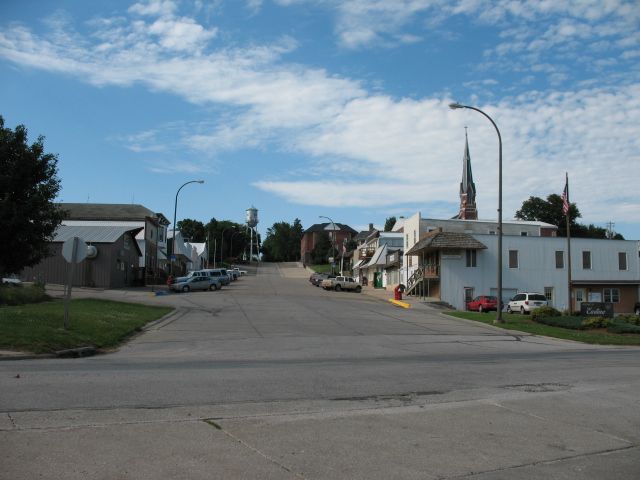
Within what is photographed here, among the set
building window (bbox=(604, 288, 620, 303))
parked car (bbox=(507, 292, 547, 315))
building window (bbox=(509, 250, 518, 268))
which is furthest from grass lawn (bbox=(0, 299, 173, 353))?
building window (bbox=(604, 288, 620, 303))

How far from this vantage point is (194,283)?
51.4 m

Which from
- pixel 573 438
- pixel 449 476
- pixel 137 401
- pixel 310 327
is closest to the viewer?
pixel 449 476

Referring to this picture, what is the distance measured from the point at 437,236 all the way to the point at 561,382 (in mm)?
39638

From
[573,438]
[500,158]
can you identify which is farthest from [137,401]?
[500,158]

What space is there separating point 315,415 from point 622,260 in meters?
56.8

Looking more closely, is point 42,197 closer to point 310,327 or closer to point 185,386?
point 310,327

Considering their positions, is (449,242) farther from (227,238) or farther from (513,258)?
(227,238)

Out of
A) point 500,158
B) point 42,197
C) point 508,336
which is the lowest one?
point 508,336

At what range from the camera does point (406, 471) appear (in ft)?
19.0

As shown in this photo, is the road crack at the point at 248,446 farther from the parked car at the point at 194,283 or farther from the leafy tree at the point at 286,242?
the leafy tree at the point at 286,242

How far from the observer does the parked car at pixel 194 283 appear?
49.8m

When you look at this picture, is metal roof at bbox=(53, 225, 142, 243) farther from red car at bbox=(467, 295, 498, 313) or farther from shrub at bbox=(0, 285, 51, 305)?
red car at bbox=(467, 295, 498, 313)

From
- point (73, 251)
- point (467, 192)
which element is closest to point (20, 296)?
point (73, 251)

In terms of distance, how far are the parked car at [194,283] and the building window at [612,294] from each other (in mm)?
36885
